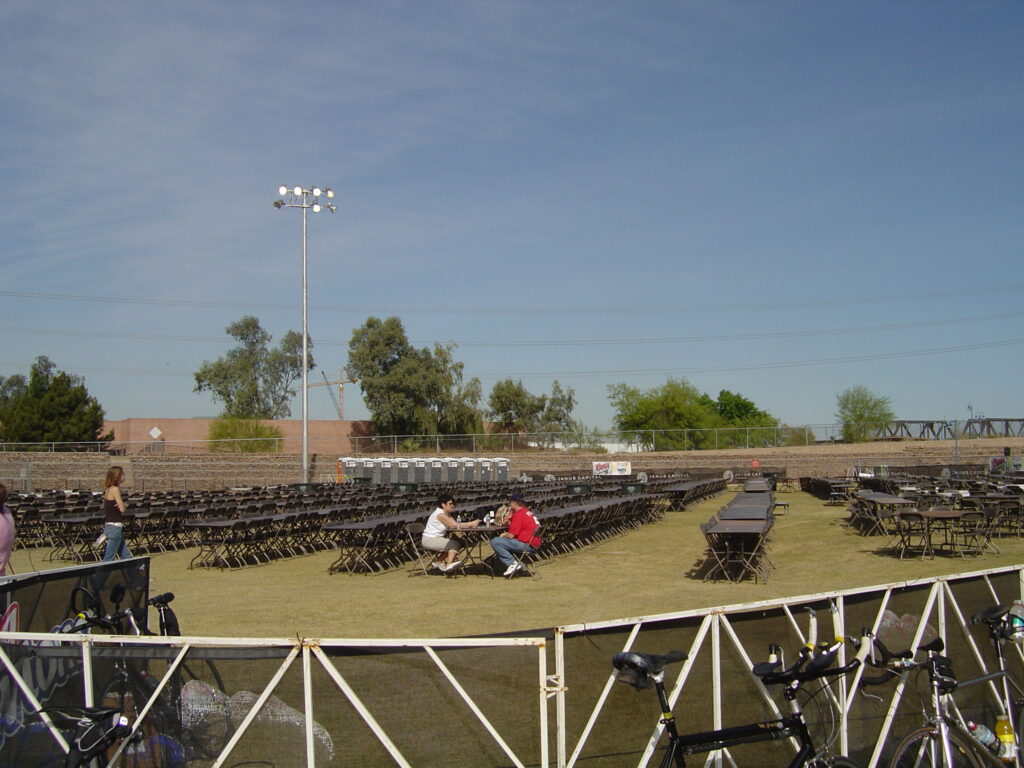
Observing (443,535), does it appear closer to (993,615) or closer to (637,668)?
(993,615)

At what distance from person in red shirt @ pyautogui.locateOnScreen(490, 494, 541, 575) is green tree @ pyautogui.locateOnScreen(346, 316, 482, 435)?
46135 millimetres

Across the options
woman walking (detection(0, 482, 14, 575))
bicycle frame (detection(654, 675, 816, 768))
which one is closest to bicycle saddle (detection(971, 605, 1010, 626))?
bicycle frame (detection(654, 675, 816, 768))

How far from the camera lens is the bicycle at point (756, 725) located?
338 cm

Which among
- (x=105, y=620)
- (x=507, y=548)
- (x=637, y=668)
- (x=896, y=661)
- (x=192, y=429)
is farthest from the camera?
(x=192, y=429)

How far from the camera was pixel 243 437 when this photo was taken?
175 feet

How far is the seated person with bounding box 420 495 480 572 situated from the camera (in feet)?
40.7

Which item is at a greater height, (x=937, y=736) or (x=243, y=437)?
(x=243, y=437)

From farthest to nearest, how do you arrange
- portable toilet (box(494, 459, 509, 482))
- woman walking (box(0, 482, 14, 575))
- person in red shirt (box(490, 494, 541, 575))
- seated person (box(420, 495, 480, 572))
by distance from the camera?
portable toilet (box(494, 459, 509, 482)) < seated person (box(420, 495, 480, 572)) < person in red shirt (box(490, 494, 541, 575)) < woman walking (box(0, 482, 14, 575))

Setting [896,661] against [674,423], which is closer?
[896,661]

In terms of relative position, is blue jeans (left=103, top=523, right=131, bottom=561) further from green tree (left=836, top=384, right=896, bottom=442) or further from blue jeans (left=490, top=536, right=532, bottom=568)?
green tree (left=836, top=384, right=896, bottom=442)

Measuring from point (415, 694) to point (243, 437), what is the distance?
52.2 meters

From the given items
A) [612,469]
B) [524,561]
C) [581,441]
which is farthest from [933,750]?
[581,441]

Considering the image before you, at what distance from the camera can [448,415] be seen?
2360 inches

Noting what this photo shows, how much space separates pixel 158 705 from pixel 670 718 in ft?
6.69
